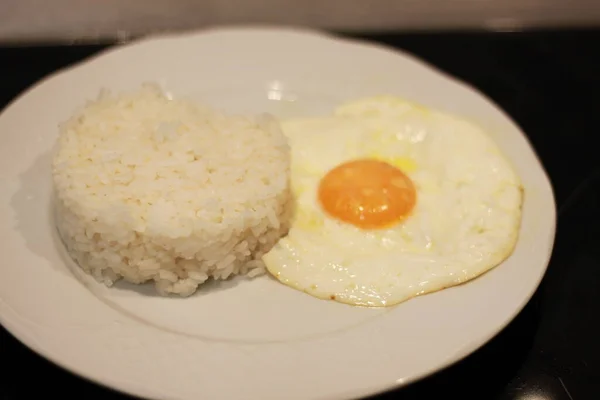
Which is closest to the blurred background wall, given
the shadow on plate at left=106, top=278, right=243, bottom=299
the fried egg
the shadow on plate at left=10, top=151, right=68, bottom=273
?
the fried egg

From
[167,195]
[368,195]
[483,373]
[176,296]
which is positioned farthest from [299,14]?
[483,373]

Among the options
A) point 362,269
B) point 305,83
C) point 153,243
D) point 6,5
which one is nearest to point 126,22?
point 6,5

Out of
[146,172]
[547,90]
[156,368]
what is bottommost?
[547,90]

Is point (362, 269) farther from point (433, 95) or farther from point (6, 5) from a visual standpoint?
point (6, 5)

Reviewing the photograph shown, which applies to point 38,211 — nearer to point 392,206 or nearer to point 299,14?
point 392,206

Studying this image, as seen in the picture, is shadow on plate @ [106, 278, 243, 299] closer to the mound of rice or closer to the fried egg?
the mound of rice
